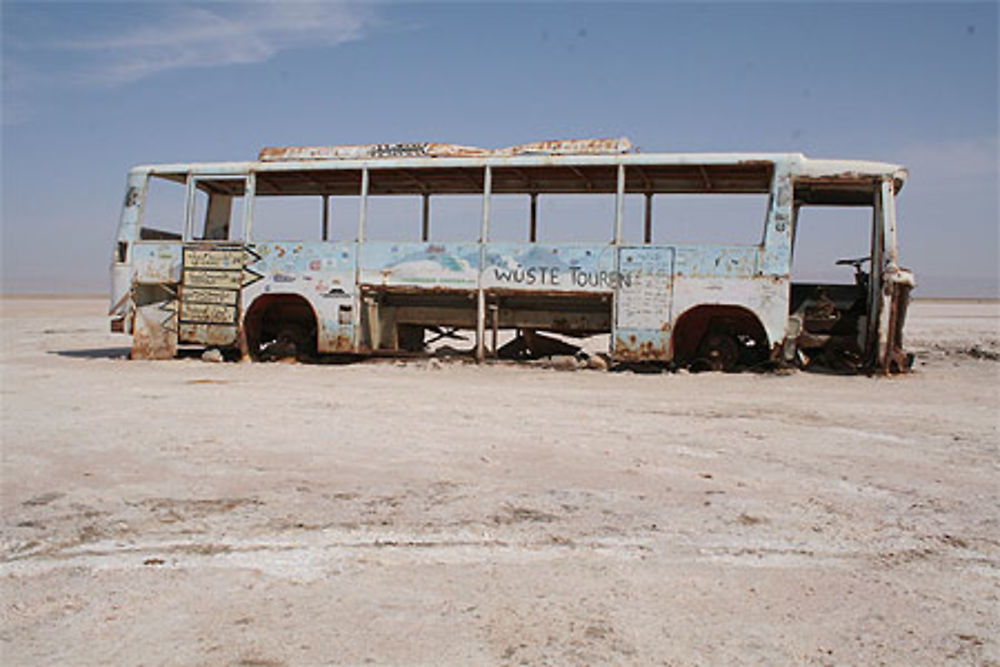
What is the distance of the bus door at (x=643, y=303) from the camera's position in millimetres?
11062

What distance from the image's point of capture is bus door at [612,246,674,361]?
36.3 ft

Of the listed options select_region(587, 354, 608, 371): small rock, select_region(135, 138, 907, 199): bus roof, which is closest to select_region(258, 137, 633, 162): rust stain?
select_region(135, 138, 907, 199): bus roof

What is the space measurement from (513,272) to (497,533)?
7726 mm

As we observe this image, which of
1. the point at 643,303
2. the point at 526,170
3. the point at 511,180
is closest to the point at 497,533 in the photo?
the point at 643,303

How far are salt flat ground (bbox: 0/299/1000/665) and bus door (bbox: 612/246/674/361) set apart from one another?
2.87 metres

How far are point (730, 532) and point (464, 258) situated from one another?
8.11 meters

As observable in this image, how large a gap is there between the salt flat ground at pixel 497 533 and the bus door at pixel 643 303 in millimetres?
2869

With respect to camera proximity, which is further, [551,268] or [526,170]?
[526,170]

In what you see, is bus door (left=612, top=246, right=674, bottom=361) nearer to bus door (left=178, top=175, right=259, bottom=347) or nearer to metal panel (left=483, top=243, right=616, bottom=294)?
metal panel (left=483, top=243, right=616, bottom=294)

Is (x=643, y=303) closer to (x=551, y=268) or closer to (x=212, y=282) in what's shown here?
(x=551, y=268)

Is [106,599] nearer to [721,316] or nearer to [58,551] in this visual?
[58,551]

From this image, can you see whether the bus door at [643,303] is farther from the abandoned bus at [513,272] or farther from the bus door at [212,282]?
the bus door at [212,282]

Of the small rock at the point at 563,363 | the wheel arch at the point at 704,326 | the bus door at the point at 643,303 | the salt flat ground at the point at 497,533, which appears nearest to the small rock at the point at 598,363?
the small rock at the point at 563,363

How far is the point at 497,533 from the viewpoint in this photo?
4.18m
